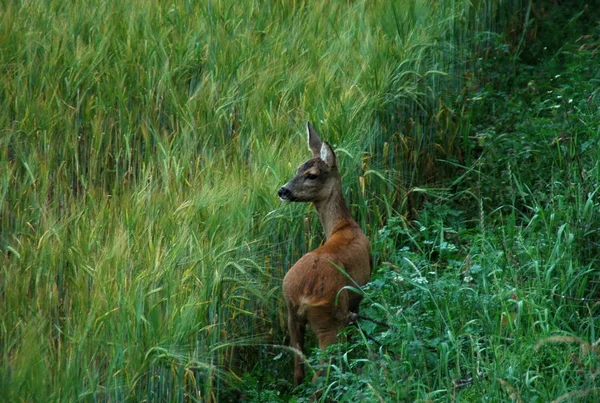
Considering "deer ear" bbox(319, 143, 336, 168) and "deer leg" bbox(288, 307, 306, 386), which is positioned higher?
"deer ear" bbox(319, 143, 336, 168)

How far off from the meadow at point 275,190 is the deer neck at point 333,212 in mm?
185

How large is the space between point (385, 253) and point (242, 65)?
2.18 m

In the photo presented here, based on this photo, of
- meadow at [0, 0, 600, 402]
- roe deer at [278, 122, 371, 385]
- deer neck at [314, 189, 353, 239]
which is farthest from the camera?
deer neck at [314, 189, 353, 239]

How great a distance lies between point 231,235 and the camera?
5.37 m

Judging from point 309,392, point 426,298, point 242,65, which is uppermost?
point 242,65

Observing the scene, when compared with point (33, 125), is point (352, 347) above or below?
below

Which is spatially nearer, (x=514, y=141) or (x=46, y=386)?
(x=46, y=386)

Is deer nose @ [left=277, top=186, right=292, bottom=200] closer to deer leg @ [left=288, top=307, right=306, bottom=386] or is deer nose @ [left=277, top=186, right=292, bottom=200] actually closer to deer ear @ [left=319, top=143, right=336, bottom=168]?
deer ear @ [left=319, top=143, right=336, bottom=168]

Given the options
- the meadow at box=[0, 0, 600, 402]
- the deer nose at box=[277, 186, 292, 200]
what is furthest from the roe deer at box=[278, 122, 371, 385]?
the meadow at box=[0, 0, 600, 402]

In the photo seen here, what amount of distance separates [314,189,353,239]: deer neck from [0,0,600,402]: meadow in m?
0.19

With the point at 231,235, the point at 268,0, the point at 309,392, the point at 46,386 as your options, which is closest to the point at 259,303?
the point at 231,235

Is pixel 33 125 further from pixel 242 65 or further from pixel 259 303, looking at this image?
pixel 259 303

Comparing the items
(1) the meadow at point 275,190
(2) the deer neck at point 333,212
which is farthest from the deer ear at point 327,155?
(1) the meadow at point 275,190

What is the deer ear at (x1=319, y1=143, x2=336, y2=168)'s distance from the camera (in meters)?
5.84
